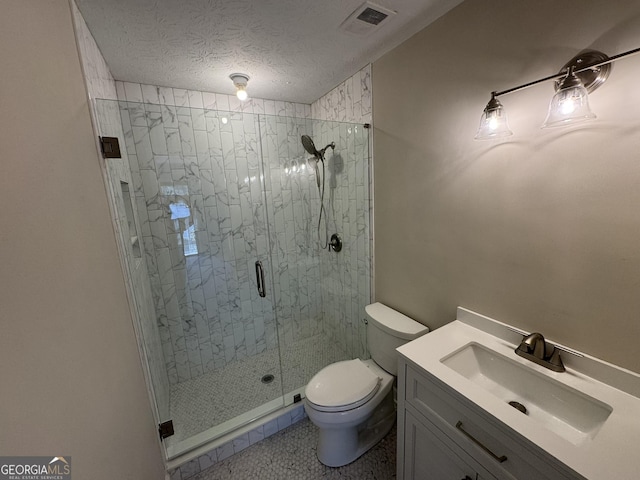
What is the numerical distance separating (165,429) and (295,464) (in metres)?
0.84

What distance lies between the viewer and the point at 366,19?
129 cm

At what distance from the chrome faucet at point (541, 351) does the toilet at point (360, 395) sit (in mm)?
563

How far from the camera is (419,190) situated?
1.55m

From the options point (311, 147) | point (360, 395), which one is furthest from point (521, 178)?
point (311, 147)

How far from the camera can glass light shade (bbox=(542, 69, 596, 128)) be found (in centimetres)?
83

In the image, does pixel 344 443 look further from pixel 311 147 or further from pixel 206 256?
pixel 311 147

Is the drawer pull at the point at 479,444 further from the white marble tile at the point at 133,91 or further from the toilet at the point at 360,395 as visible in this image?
the white marble tile at the point at 133,91

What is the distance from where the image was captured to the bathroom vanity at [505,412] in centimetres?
73

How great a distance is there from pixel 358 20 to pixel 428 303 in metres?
1.62

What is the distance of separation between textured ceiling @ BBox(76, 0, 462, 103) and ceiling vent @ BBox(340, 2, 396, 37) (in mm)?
28

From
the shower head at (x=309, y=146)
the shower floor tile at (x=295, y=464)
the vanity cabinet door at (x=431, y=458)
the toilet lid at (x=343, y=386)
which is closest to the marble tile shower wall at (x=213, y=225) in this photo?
the shower head at (x=309, y=146)

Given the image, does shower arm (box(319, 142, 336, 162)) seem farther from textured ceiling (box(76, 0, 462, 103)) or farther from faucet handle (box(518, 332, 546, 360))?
faucet handle (box(518, 332, 546, 360))

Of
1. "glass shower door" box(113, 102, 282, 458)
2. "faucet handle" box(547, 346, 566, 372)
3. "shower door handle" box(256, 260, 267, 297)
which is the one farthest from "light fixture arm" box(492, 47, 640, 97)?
"shower door handle" box(256, 260, 267, 297)

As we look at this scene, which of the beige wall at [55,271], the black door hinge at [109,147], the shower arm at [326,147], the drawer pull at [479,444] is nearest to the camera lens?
the beige wall at [55,271]
